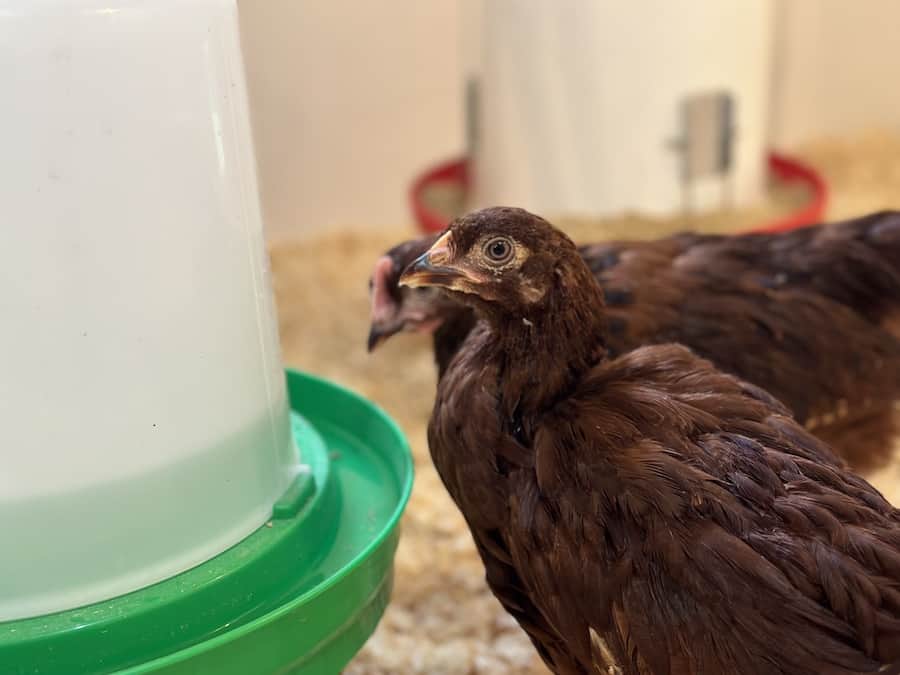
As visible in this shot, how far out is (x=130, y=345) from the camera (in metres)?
0.95

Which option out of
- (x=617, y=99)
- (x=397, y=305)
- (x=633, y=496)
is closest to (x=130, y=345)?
(x=633, y=496)

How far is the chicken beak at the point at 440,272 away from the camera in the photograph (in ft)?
3.47

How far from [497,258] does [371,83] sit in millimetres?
1861

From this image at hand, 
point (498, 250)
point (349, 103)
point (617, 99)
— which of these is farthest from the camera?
point (349, 103)

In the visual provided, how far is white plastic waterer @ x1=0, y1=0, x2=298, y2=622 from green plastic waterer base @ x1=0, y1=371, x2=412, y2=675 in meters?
0.04

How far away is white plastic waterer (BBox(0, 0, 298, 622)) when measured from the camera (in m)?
0.88

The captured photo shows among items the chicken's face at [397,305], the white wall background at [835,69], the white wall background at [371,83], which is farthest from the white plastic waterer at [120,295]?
the white wall background at [835,69]

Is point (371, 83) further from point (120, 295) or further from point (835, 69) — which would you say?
point (120, 295)

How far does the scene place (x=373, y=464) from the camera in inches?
53.3

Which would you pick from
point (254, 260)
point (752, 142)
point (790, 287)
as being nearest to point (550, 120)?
point (752, 142)

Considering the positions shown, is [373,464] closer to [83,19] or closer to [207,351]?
[207,351]

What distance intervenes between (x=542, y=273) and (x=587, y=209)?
124cm

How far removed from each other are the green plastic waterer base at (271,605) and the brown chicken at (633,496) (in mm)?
135

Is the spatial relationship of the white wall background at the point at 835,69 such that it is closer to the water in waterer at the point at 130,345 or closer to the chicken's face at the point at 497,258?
the chicken's face at the point at 497,258
